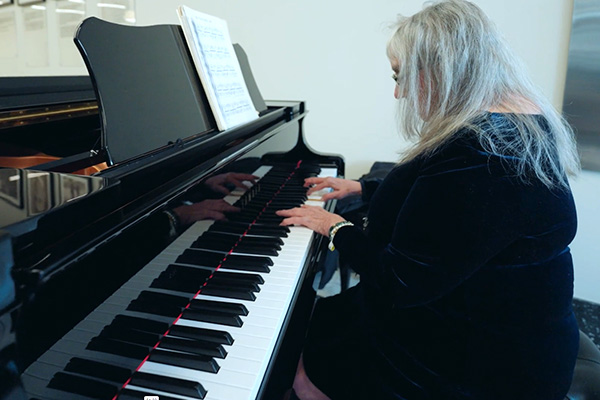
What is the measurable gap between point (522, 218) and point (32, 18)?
4.53 m

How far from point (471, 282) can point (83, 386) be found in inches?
31.8

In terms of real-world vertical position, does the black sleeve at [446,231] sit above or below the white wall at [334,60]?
below

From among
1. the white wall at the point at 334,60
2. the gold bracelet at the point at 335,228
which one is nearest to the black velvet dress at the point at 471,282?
the gold bracelet at the point at 335,228

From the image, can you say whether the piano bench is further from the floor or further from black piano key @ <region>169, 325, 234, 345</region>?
the floor

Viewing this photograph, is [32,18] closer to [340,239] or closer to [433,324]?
[340,239]

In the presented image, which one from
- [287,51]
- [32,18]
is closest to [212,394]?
[287,51]

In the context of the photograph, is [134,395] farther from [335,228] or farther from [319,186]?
[319,186]

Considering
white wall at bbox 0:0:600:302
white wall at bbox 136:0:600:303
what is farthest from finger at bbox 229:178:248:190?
white wall at bbox 136:0:600:303

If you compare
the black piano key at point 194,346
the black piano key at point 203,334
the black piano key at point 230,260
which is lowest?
the black piano key at point 194,346

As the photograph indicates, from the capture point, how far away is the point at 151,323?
88 cm

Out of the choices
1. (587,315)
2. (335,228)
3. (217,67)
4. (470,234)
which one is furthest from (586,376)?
(587,315)

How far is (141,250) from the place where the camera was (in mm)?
857

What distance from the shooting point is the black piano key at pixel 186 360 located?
818 mm

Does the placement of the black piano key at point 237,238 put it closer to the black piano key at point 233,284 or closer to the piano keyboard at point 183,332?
the piano keyboard at point 183,332
